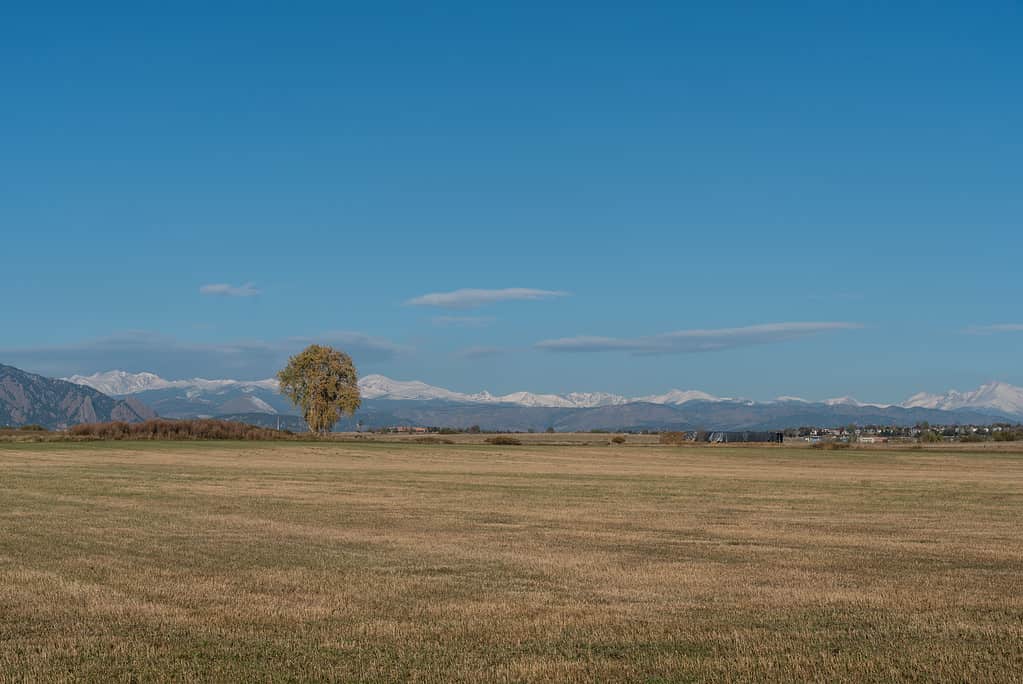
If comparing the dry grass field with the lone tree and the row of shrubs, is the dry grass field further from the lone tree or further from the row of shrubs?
the lone tree

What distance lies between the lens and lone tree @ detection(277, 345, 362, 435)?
140375mm

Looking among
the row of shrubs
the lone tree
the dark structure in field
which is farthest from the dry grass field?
the dark structure in field

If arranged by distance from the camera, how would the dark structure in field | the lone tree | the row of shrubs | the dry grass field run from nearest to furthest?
the dry grass field
the row of shrubs
the lone tree
the dark structure in field

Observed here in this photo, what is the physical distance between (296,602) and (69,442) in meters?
91.2

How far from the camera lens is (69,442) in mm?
99625

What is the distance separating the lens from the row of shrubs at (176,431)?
4215 inches

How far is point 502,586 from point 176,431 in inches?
3882

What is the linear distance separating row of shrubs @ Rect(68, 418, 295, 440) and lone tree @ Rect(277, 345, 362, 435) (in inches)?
816

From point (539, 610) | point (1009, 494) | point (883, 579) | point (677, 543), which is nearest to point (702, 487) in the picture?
point (1009, 494)

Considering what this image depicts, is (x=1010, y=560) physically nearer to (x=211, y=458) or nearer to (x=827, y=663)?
(x=827, y=663)

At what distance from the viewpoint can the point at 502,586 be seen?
1877 cm

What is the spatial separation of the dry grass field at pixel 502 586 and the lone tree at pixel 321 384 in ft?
317

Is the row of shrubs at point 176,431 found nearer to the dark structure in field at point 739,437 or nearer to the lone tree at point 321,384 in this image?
the lone tree at point 321,384

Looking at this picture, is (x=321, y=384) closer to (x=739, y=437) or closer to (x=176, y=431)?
(x=176, y=431)
